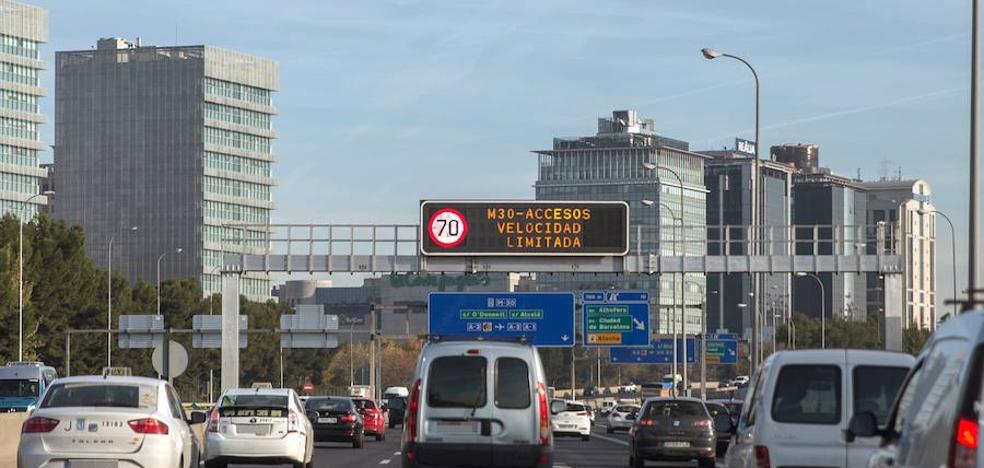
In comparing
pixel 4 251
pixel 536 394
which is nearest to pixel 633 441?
pixel 536 394

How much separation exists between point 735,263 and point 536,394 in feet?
101

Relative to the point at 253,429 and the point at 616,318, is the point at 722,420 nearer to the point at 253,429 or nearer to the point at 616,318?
the point at 253,429

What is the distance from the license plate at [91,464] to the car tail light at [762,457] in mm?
7682

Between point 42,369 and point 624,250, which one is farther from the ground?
point 624,250

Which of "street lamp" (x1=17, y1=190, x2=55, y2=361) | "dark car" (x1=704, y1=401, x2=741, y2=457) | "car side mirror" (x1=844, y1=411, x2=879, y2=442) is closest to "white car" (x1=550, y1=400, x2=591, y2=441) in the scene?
"dark car" (x1=704, y1=401, x2=741, y2=457)

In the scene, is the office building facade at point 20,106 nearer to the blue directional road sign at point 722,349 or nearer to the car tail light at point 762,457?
the blue directional road sign at point 722,349

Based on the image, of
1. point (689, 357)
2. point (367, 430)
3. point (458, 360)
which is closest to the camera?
point (458, 360)

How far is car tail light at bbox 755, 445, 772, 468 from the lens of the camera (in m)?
16.6

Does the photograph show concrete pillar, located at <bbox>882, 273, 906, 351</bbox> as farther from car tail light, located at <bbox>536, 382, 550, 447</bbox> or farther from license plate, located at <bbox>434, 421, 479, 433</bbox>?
license plate, located at <bbox>434, 421, 479, 433</bbox>

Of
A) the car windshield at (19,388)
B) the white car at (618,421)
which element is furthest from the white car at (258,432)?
the white car at (618,421)

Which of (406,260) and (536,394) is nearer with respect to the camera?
(536,394)

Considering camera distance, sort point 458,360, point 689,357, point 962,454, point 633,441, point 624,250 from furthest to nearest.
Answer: point 689,357 < point 624,250 < point 633,441 < point 458,360 < point 962,454

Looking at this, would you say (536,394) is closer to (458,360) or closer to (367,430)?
(458,360)

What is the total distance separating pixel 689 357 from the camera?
115812mm
